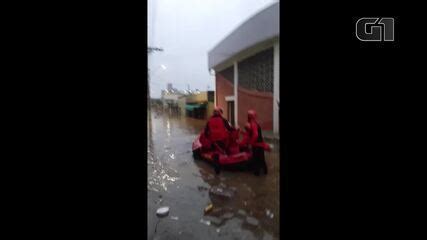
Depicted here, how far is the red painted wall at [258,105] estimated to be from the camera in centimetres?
579

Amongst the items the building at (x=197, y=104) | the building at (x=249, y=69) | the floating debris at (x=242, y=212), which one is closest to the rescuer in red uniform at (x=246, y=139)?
the floating debris at (x=242, y=212)

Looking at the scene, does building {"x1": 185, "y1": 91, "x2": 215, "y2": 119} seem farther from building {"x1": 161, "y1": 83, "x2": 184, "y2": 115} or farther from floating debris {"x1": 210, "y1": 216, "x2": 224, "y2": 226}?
floating debris {"x1": 210, "y1": 216, "x2": 224, "y2": 226}

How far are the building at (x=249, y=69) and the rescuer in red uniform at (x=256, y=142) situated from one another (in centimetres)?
222

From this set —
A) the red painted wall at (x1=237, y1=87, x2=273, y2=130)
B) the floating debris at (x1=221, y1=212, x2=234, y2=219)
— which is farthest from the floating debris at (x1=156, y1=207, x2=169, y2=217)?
the red painted wall at (x1=237, y1=87, x2=273, y2=130)

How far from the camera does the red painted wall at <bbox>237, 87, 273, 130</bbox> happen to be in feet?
19.0

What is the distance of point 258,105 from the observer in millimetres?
6227

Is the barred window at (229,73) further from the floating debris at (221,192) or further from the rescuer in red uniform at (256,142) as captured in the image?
the floating debris at (221,192)

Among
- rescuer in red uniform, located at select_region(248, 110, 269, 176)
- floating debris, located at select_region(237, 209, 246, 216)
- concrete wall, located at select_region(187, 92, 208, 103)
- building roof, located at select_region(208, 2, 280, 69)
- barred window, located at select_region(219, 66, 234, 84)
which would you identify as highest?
building roof, located at select_region(208, 2, 280, 69)
